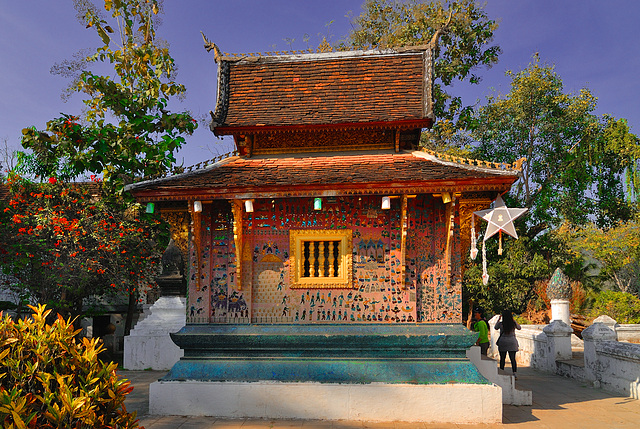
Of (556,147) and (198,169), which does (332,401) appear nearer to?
(198,169)

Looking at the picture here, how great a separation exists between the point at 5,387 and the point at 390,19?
24.0 m

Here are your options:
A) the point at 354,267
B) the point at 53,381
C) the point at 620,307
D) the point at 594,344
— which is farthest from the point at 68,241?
the point at 620,307

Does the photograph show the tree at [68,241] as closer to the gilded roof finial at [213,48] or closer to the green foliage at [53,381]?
the gilded roof finial at [213,48]

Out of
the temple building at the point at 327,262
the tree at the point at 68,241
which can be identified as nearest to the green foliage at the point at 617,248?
the temple building at the point at 327,262

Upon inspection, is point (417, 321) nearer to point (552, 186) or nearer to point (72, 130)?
point (72, 130)

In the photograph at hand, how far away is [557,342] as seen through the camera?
1292 centimetres

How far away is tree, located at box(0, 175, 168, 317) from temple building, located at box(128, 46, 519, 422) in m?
5.82

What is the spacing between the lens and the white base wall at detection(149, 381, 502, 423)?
7344mm

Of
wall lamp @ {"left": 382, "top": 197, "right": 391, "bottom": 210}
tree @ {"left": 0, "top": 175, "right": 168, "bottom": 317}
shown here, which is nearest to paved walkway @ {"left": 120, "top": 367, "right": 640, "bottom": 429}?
wall lamp @ {"left": 382, "top": 197, "right": 391, "bottom": 210}

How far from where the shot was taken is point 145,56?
16484 millimetres


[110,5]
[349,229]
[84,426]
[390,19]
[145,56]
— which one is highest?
[390,19]

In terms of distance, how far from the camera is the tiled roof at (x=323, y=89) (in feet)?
31.1

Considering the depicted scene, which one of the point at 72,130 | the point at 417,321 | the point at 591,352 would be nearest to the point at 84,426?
the point at 417,321

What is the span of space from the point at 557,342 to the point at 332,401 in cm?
860
